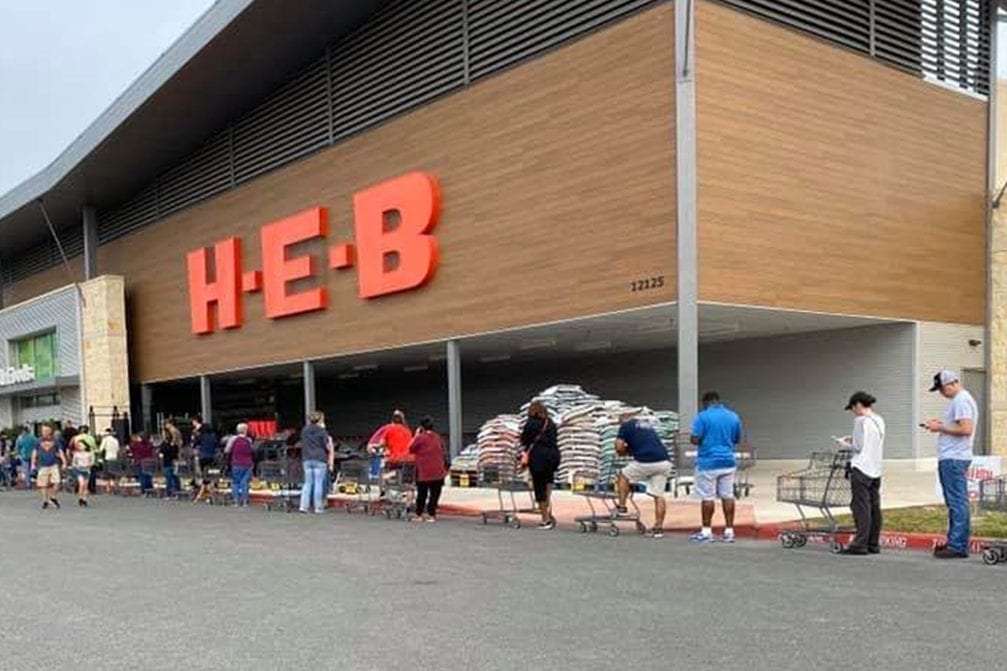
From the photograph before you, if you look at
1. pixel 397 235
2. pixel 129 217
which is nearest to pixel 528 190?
pixel 397 235

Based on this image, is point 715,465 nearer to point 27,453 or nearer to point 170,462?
point 170,462

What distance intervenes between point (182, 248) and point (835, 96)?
79.6 feet

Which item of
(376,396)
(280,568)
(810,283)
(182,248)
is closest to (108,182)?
(182,248)

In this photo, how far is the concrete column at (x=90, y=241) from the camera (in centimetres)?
4178

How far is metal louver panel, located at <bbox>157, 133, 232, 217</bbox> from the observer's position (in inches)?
1282

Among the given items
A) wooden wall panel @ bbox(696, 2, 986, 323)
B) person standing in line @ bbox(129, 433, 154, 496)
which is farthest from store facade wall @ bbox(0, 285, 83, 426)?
wooden wall panel @ bbox(696, 2, 986, 323)

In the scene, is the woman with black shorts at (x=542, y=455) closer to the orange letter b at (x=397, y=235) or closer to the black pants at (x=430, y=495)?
the black pants at (x=430, y=495)

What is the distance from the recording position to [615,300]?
59.1ft

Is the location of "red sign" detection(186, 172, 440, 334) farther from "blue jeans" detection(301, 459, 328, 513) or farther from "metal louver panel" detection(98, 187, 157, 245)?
"blue jeans" detection(301, 459, 328, 513)

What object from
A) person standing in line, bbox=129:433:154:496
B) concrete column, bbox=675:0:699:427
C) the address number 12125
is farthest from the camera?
person standing in line, bbox=129:433:154:496

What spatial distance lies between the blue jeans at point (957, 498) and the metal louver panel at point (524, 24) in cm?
1115

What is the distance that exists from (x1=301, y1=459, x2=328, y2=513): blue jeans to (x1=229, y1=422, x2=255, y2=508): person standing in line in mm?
2252

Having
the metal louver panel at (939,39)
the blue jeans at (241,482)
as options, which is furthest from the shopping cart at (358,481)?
the metal louver panel at (939,39)

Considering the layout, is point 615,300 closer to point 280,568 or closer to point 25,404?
point 280,568
